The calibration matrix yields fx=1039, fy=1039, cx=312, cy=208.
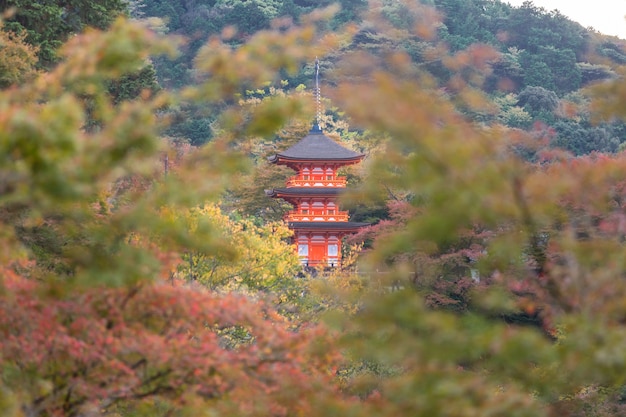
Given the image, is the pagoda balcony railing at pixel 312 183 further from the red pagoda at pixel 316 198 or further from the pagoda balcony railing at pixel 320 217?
the pagoda balcony railing at pixel 320 217

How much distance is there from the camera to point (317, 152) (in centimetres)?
2917

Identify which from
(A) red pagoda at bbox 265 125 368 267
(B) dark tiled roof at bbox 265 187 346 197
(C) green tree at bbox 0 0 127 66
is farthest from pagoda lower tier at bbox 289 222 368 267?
(C) green tree at bbox 0 0 127 66

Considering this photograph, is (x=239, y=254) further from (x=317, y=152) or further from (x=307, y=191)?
(x=317, y=152)

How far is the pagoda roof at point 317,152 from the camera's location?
2867cm

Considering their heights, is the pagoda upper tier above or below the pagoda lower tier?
above

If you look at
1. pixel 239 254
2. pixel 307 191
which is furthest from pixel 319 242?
pixel 239 254

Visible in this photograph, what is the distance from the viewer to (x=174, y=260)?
605cm

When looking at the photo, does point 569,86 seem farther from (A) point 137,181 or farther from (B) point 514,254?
(B) point 514,254

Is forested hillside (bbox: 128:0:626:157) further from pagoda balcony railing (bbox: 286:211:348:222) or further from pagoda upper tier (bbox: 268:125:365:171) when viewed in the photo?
pagoda balcony railing (bbox: 286:211:348:222)

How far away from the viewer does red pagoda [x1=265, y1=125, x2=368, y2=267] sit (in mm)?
28766

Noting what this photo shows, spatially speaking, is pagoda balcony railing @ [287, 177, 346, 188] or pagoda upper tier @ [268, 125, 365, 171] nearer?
pagoda upper tier @ [268, 125, 365, 171]

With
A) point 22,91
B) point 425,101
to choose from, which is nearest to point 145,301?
point 22,91

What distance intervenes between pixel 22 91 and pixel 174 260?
6.91ft

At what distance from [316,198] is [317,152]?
50.9 inches
